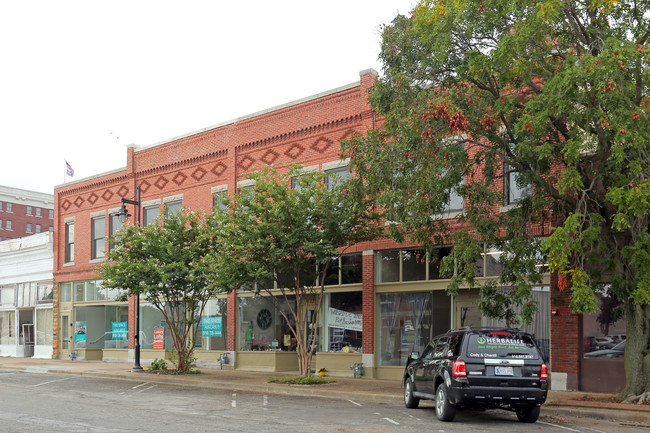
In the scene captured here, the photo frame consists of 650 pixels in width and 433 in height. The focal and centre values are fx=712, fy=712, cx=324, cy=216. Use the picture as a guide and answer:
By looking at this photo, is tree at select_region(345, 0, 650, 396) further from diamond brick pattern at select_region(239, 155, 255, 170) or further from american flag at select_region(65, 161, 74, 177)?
american flag at select_region(65, 161, 74, 177)

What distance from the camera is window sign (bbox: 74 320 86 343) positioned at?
3625cm

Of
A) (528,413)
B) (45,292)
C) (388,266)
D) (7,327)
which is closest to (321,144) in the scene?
(388,266)

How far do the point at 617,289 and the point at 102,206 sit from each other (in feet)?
89.0

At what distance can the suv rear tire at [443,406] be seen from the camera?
43.3 ft

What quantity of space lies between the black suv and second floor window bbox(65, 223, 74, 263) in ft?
93.3

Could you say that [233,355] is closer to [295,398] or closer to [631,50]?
[295,398]

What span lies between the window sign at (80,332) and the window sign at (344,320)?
659 inches

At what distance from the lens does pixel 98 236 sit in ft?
118

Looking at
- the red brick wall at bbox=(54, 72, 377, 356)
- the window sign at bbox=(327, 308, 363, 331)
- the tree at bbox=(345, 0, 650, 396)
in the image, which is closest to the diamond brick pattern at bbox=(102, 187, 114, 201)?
the red brick wall at bbox=(54, 72, 377, 356)

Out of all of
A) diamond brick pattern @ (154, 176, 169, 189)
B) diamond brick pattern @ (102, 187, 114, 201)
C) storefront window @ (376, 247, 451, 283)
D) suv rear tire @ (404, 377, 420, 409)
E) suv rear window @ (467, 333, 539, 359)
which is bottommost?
suv rear tire @ (404, 377, 420, 409)

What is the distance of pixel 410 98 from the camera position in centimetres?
1578

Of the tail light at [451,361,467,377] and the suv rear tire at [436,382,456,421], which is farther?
the suv rear tire at [436,382,456,421]

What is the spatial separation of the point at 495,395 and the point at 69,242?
29849 millimetres

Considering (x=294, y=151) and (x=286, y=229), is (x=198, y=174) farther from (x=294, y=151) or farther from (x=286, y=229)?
(x=286, y=229)
